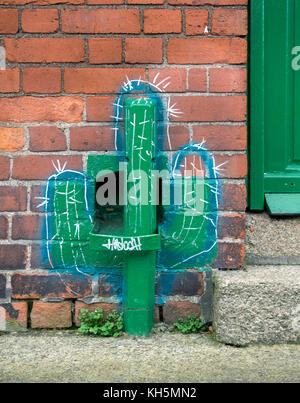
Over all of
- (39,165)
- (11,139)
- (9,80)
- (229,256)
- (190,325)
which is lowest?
(190,325)

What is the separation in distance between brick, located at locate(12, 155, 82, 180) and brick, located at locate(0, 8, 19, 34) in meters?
0.53

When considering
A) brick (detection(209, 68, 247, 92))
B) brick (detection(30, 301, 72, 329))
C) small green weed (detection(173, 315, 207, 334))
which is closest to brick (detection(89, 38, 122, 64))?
brick (detection(209, 68, 247, 92))

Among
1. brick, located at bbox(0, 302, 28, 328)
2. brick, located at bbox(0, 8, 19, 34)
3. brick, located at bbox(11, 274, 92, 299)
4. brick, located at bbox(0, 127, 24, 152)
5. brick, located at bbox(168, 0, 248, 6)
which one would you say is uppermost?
brick, located at bbox(168, 0, 248, 6)

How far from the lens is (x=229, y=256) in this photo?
222 centimetres

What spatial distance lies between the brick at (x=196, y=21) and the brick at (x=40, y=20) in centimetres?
55

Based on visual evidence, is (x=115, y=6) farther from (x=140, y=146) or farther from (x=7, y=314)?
(x=7, y=314)

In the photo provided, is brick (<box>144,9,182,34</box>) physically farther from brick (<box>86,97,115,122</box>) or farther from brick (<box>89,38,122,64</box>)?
brick (<box>86,97,115,122</box>)

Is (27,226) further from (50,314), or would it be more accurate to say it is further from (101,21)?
(101,21)

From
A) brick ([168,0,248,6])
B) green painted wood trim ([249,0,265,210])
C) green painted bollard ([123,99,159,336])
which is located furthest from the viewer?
green painted wood trim ([249,0,265,210])

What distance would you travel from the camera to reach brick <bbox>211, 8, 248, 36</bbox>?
215cm

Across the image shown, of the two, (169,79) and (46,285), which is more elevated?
(169,79)

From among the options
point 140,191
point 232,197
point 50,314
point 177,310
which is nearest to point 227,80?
point 232,197

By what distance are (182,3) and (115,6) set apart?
11.0 inches

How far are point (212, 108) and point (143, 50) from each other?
0.38 m
